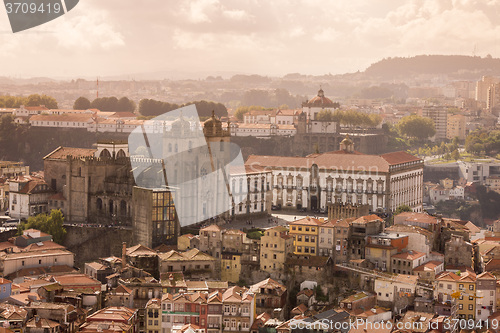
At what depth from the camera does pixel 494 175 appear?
323 feet

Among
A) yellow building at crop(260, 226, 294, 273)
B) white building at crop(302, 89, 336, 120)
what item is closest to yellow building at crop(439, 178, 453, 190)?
white building at crop(302, 89, 336, 120)

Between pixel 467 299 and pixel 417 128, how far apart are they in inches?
2985

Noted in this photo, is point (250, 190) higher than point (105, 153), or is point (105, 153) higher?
point (105, 153)

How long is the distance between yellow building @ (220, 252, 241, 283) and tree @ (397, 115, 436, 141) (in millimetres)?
72519

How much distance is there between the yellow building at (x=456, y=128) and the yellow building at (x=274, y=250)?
8210 centimetres

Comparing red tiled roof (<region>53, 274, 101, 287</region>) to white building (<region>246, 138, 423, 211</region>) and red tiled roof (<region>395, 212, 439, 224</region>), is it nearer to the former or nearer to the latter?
red tiled roof (<region>395, 212, 439, 224</region>)

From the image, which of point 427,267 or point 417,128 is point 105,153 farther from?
point 417,128

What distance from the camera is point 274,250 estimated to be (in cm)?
4888

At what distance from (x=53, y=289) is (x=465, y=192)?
54.9m

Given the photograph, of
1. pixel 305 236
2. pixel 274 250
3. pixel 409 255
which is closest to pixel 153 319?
pixel 274 250

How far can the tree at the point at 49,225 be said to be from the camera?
56.9 m

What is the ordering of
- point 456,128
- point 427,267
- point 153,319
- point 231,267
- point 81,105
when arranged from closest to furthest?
1. point 153,319
2. point 427,267
3. point 231,267
4. point 81,105
5. point 456,128

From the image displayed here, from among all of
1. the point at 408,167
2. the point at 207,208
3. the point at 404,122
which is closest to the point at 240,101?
the point at 404,122

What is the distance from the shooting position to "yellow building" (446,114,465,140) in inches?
5064
